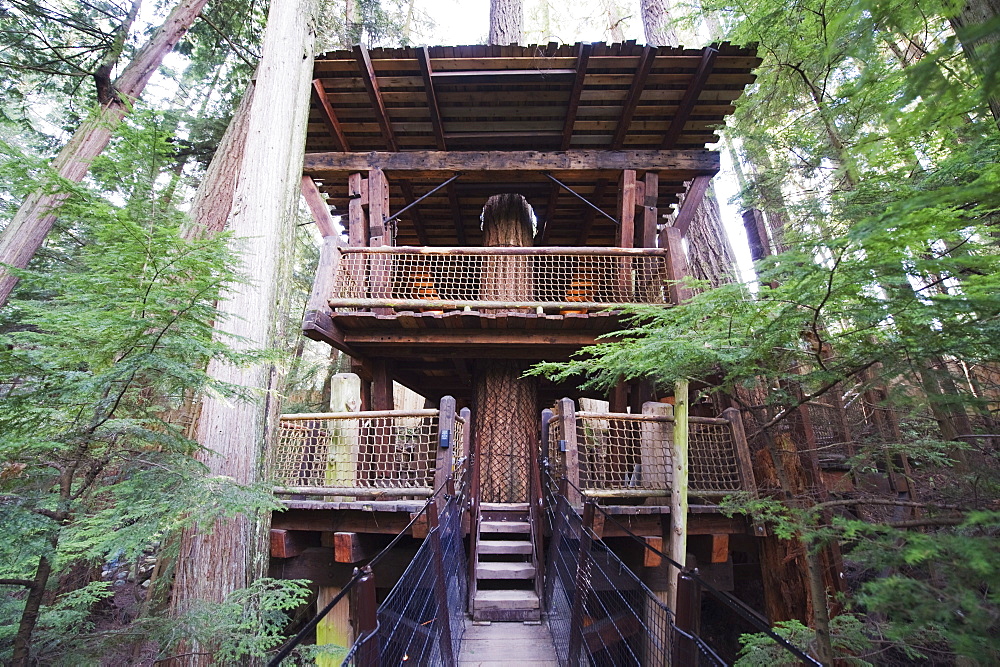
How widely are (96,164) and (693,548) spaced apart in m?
6.15

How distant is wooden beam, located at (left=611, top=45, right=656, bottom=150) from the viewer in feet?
21.0

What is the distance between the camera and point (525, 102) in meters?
7.33

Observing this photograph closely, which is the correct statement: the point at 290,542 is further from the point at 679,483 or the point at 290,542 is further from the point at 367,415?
the point at 679,483

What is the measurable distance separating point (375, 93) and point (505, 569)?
6796mm

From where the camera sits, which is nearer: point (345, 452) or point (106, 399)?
point (106, 399)

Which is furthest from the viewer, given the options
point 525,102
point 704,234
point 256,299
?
point 704,234

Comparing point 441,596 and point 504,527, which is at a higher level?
point 504,527

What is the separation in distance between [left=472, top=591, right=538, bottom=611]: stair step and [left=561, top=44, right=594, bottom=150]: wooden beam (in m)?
6.66

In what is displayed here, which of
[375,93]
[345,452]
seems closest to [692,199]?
[375,93]

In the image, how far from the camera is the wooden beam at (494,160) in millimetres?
7645

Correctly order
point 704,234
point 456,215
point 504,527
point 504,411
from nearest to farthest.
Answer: point 504,527 < point 504,411 < point 456,215 < point 704,234

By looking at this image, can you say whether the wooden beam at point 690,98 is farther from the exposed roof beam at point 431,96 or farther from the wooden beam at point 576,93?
the exposed roof beam at point 431,96

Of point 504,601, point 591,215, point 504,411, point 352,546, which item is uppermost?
point 591,215

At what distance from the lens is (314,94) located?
701 centimetres
